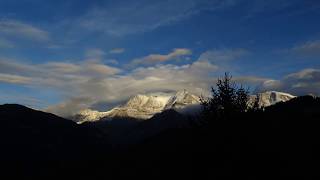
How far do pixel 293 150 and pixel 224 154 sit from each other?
986cm

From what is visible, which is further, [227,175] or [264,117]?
[264,117]

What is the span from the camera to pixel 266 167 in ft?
128

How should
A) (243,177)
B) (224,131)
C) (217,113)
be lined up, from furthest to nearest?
(217,113) < (224,131) < (243,177)

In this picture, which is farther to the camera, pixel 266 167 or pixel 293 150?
pixel 293 150

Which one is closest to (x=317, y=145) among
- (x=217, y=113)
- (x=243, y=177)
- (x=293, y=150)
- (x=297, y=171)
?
(x=293, y=150)

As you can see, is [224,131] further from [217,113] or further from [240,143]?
[217,113]

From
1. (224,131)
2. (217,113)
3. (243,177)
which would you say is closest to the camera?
(243,177)

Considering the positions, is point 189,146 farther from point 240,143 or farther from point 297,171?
point 297,171

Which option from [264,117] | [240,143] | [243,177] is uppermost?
[264,117]

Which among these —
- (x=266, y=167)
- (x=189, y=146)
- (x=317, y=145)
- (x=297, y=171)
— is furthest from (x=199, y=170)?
(x=317, y=145)

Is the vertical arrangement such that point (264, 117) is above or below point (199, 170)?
above

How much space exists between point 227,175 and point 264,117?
11697 mm

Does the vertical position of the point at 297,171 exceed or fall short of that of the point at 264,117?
it falls short

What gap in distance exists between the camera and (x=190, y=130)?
156ft
